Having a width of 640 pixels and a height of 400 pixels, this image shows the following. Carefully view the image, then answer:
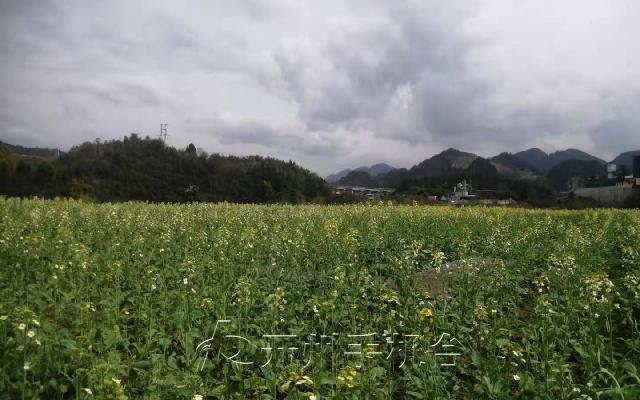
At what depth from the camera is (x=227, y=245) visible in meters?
8.11

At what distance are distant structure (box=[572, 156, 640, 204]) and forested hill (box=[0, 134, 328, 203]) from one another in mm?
36841

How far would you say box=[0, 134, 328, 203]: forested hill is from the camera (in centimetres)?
4712

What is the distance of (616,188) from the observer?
62.1 meters

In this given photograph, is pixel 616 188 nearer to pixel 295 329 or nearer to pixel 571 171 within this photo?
pixel 571 171

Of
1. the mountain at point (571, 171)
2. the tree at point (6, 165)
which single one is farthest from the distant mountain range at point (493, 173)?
Answer: the tree at point (6, 165)

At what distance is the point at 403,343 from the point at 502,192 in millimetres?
65971

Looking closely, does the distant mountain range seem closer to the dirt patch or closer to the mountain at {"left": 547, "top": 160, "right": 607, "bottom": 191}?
the mountain at {"left": 547, "top": 160, "right": 607, "bottom": 191}

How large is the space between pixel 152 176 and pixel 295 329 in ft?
191

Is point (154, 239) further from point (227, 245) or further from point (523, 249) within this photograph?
point (523, 249)

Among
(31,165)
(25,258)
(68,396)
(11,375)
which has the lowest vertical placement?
(68,396)

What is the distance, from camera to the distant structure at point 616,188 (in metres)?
51.9

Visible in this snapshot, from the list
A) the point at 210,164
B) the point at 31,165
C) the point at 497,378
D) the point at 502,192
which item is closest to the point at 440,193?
the point at 502,192

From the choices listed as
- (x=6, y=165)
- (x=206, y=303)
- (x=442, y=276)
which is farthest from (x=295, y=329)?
(x=6, y=165)

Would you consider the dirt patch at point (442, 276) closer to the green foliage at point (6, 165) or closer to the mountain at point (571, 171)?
the green foliage at point (6, 165)
